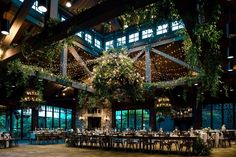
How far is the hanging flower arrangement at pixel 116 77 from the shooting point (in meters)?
7.48

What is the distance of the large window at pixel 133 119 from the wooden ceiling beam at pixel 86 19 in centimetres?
1635

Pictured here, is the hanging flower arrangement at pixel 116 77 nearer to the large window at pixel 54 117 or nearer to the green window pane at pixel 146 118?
the large window at pixel 54 117

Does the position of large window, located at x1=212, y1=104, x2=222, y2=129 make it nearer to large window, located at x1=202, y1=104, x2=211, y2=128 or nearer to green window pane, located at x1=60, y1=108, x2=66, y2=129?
large window, located at x1=202, y1=104, x2=211, y2=128

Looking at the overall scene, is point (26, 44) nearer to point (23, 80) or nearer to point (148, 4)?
point (148, 4)

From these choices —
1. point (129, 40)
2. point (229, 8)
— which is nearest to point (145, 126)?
point (129, 40)

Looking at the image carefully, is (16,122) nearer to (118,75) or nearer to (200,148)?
(200,148)

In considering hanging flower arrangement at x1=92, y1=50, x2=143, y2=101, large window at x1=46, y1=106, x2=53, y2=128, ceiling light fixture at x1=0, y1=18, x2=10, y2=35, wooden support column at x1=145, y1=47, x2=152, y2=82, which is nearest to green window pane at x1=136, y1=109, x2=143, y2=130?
wooden support column at x1=145, y1=47, x2=152, y2=82

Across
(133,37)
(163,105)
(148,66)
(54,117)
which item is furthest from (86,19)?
(54,117)

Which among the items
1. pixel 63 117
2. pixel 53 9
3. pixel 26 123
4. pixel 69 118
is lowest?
pixel 26 123

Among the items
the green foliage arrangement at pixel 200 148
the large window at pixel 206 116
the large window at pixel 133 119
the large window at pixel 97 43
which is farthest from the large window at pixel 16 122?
the green foliage arrangement at pixel 200 148

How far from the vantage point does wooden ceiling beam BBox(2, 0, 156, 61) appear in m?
3.88

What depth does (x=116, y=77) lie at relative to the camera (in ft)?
24.3

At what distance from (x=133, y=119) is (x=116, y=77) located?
15.2 m

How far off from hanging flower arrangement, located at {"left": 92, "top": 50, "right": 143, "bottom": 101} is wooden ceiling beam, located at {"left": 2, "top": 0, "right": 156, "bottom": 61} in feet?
7.21
